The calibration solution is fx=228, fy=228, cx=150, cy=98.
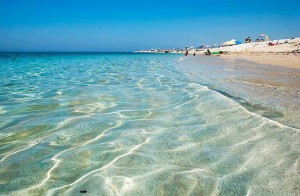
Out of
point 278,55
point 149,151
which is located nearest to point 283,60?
point 278,55

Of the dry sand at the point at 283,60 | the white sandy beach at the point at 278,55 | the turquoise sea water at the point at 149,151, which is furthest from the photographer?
the white sandy beach at the point at 278,55

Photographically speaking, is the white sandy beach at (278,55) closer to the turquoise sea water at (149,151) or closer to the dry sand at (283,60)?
the dry sand at (283,60)

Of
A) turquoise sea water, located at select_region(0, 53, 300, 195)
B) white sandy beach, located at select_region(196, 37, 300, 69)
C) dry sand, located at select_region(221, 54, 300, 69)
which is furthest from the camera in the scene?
white sandy beach, located at select_region(196, 37, 300, 69)

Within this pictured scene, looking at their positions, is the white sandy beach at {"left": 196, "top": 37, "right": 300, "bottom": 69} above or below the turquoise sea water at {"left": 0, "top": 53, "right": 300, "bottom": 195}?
below

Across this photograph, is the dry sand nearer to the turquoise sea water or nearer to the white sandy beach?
the white sandy beach

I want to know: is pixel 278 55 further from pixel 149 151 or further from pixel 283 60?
pixel 149 151

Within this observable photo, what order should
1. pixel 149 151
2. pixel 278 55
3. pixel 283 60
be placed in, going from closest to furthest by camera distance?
pixel 149 151 < pixel 283 60 < pixel 278 55

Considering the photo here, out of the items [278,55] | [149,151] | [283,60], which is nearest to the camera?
[149,151]

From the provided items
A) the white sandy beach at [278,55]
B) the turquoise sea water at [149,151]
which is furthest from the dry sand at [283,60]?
the turquoise sea water at [149,151]

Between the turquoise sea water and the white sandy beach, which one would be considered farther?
the white sandy beach

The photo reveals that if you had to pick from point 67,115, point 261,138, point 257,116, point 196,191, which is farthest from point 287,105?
point 67,115

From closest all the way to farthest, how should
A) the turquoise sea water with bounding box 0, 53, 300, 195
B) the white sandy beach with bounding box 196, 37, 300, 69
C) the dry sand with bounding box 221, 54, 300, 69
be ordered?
the turquoise sea water with bounding box 0, 53, 300, 195, the dry sand with bounding box 221, 54, 300, 69, the white sandy beach with bounding box 196, 37, 300, 69

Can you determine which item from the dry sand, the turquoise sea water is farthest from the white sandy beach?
the turquoise sea water

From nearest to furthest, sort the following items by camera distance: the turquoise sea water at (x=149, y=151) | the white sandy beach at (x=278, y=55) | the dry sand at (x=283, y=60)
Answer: the turquoise sea water at (x=149, y=151) < the dry sand at (x=283, y=60) < the white sandy beach at (x=278, y=55)
